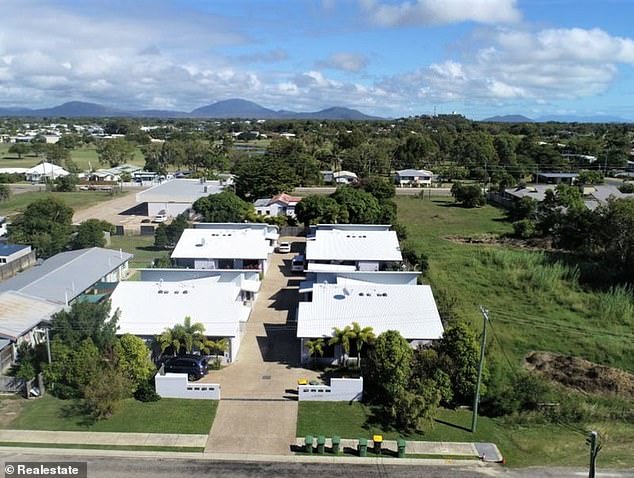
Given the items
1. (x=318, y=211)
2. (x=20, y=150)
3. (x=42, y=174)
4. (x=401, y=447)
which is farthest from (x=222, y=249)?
(x=20, y=150)

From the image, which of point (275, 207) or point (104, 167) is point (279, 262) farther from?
point (104, 167)

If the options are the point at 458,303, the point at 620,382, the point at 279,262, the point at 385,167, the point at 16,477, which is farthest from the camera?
the point at 385,167

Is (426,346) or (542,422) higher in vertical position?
(426,346)

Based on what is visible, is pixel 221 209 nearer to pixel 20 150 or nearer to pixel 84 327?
pixel 84 327

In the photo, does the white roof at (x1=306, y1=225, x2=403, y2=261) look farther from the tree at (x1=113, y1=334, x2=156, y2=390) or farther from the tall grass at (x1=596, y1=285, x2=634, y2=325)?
the tree at (x1=113, y1=334, x2=156, y2=390)

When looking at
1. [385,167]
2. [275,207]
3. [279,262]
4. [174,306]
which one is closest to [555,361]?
[174,306]

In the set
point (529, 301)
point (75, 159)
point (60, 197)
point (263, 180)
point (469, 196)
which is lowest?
point (529, 301)

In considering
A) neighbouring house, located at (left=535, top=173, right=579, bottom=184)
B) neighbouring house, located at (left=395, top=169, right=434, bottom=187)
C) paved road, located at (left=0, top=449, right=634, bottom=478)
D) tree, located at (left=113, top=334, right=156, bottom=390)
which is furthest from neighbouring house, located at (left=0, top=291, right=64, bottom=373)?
neighbouring house, located at (left=535, top=173, right=579, bottom=184)
